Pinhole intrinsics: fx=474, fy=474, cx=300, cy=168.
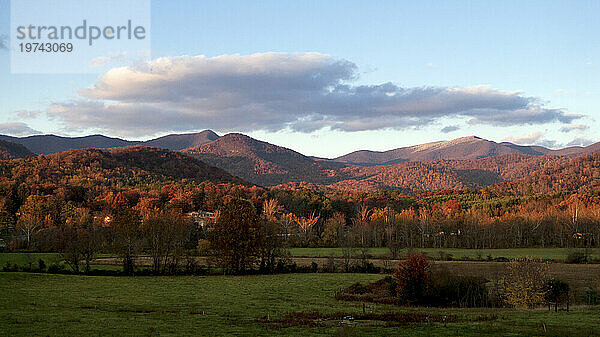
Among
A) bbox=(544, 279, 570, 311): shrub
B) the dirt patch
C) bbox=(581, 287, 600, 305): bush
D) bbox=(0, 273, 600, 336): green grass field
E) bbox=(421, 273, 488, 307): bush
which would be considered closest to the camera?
bbox=(0, 273, 600, 336): green grass field

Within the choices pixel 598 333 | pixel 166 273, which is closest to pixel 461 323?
pixel 598 333

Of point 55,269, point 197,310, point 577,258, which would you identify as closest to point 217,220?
point 55,269

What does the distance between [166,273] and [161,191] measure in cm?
9810

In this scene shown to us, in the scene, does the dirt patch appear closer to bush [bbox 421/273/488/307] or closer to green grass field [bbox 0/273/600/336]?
green grass field [bbox 0/273/600/336]

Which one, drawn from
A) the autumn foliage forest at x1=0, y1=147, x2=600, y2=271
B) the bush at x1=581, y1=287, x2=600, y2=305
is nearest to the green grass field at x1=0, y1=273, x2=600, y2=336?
the bush at x1=581, y1=287, x2=600, y2=305

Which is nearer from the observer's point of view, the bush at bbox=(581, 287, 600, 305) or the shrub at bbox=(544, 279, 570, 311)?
the bush at bbox=(581, 287, 600, 305)

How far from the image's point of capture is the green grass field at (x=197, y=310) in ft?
88.4

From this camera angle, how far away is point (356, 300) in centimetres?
4628

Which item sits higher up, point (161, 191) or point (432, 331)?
point (161, 191)

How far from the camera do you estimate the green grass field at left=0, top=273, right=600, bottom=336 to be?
26.9 metres

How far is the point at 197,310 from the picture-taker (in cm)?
3600

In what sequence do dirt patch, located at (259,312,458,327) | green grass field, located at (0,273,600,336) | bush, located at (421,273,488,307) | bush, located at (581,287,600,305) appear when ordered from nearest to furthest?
green grass field, located at (0,273,600,336) → dirt patch, located at (259,312,458,327) → bush, located at (581,287,600,305) → bush, located at (421,273,488,307)

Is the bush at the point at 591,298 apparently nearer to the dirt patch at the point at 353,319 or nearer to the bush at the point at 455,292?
the bush at the point at 455,292

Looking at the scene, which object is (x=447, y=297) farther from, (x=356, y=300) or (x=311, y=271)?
(x=311, y=271)
